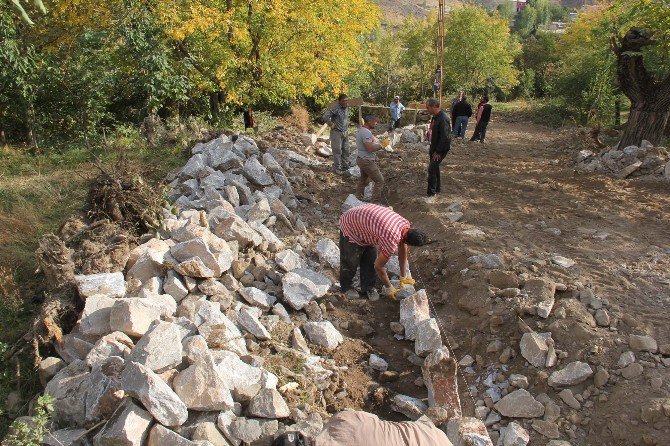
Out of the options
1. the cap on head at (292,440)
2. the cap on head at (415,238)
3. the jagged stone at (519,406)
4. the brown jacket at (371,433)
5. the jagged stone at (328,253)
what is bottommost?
the jagged stone at (519,406)

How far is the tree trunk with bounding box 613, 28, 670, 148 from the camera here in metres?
9.55

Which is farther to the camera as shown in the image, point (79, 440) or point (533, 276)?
point (533, 276)

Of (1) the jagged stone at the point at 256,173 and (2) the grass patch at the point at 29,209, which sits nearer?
(2) the grass patch at the point at 29,209

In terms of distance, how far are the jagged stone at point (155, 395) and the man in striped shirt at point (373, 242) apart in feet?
8.20

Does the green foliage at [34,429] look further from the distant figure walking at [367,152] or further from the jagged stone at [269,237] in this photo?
the distant figure walking at [367,152]

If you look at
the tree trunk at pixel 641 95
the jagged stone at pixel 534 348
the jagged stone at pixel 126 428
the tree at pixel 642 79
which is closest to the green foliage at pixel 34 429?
the jagged stone at pixel 126 428

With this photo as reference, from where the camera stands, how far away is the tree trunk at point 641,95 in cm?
955

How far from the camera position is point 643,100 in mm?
9742

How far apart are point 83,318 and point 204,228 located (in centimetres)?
176

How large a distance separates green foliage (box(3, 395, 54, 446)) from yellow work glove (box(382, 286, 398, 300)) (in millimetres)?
3357

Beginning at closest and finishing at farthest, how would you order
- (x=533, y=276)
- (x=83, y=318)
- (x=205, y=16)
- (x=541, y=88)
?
(x=83, y=318), (x=533, y=276), (x=205, y=16), (x=541, y=88)

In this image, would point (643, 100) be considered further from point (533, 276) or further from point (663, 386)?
point (663, 386)

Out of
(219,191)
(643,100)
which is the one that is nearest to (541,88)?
(643,100)

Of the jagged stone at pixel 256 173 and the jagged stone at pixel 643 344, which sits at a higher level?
the jagged stone at pixel 256 173
